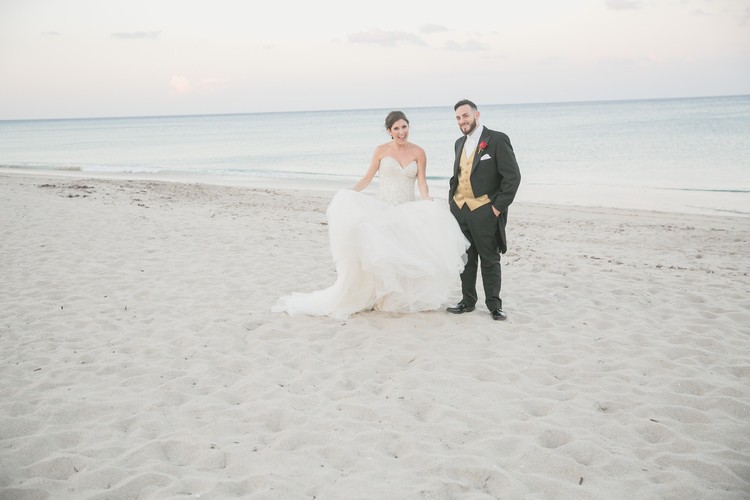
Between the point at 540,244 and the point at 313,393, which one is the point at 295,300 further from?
the point at 540,244

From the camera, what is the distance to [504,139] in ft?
18.2

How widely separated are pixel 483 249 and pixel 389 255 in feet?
3.56

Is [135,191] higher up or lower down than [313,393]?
higher up

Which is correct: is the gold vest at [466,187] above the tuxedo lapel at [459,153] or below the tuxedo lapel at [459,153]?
below

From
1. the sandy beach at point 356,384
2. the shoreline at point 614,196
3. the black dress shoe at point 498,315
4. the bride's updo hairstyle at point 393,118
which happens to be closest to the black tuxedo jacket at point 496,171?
the bride's updo hairstyle at point 393,118

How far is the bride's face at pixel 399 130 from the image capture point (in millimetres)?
5906

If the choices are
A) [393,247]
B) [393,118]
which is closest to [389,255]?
[393,247]

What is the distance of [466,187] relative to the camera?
228 inches

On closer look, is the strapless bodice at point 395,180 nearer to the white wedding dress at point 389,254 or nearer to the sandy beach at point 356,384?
the white wedding dress at point 389,254

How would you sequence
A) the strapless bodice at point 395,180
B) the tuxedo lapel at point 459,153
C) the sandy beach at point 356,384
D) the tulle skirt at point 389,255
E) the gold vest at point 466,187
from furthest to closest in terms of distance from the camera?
1. the strapless bodice at point 395,180
2. the tuxedo lapel at point 459,153
3. the gold vest at point 466,187
4. the tulle skirt at point 389,255
5. the sandy beach at point 356,384

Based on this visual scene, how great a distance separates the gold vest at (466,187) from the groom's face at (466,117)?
26 cm

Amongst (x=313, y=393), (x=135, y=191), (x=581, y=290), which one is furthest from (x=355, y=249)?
(x=135, y=191)

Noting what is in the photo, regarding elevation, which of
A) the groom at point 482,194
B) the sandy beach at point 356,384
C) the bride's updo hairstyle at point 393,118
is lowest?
the sandy beach at point 356,384

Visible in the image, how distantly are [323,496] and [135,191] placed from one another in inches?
569
